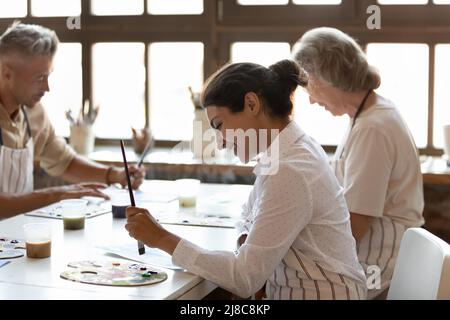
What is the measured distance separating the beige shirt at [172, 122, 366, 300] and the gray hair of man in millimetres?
631

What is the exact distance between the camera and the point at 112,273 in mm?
1774

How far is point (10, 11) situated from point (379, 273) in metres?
2.68

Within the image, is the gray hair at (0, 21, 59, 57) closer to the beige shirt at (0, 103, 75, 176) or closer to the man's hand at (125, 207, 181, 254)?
the beige shirt at (0, 103, 75, 176)

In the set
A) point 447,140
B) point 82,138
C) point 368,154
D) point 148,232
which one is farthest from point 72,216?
point 447,140

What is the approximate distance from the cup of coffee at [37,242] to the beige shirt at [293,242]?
383 mm

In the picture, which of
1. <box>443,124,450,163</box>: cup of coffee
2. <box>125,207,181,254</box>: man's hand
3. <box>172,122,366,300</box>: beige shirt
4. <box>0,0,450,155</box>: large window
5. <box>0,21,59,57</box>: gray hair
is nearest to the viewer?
<box>172,122,366,300</box>: beige shirt

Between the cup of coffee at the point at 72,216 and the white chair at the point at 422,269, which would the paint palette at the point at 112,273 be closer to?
the cup of coffee at the point at 72,216

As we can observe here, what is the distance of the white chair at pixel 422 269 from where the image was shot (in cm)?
166

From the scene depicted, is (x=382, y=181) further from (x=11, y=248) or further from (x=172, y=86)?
(x=172, y=86)

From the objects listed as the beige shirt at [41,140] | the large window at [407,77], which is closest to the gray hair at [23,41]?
the beige shirt at [41,140]

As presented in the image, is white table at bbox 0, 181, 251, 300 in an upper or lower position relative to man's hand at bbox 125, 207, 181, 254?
lower

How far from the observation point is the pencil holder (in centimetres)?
376

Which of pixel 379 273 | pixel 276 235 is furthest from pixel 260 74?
pixel 379 273

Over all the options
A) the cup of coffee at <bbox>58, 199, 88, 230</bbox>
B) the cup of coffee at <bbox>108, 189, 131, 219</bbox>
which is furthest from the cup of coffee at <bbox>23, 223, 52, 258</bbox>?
the cup of coffee at <bbox>108, 189, 131, 219</bbox>
